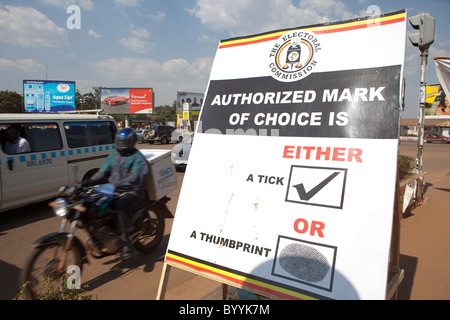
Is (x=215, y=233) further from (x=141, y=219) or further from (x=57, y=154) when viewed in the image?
(x=57, y=154)

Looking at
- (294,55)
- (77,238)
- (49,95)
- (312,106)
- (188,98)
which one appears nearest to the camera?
(312,106)

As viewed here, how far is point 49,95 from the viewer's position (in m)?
27.7

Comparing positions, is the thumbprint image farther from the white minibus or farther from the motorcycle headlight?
the white minibus

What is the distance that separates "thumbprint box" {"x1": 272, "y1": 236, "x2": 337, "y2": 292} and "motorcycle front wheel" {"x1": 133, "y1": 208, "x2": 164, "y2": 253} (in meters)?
2.39

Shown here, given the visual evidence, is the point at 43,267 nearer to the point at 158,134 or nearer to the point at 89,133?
the point at 89,133

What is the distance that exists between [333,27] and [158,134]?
1001 inches

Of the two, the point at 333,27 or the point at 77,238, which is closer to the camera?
the point at 333,27

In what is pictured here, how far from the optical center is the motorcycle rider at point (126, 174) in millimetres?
3326

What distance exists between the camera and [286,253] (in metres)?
1.72

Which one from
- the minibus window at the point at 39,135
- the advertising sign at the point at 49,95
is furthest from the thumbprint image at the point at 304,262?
the advertising sign at the point at 49,95

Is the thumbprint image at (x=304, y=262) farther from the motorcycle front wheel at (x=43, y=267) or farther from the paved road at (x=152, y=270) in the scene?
the motorcycle front wheel at (x=43, y=267)

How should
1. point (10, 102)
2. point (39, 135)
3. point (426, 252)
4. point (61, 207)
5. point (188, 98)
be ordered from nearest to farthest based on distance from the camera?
point (61, 207) < point (426, 252) < point (39, 135) < point (10, 102) < point (188, 98)

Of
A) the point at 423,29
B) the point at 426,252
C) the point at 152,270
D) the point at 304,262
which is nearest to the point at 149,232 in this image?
the point at 152,270

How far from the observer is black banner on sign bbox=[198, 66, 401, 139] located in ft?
5.71
